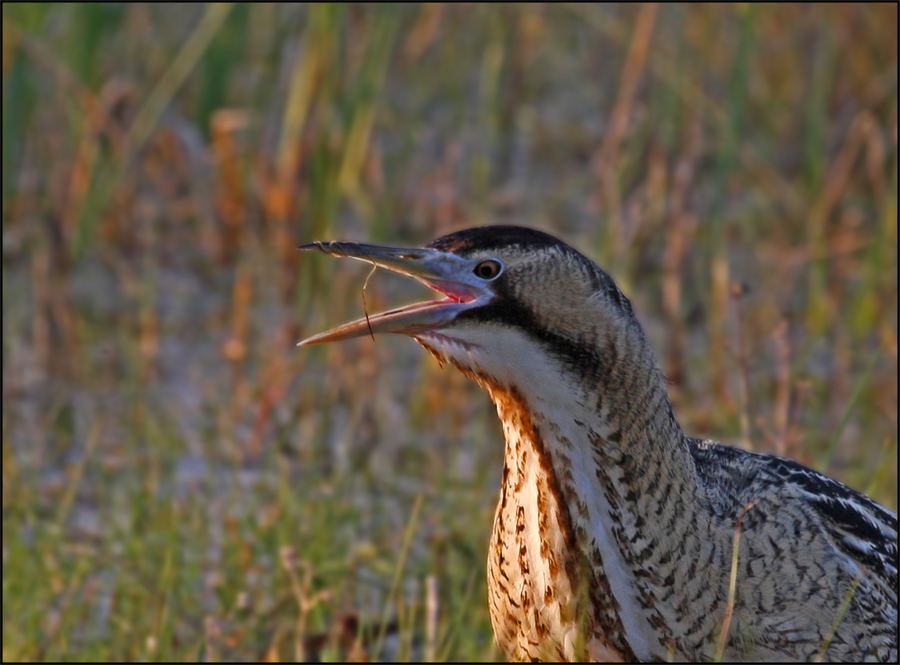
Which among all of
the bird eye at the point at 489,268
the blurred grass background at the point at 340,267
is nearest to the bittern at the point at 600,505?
the bird eye at the point at 489,268

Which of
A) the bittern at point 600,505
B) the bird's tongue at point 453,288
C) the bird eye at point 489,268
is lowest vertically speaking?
the bittern at point 600,505

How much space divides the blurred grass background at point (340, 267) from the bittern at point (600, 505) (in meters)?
0.76

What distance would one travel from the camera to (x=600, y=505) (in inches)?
83.6

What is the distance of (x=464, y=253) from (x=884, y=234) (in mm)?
2780

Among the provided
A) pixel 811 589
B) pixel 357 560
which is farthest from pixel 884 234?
pixel 811 589

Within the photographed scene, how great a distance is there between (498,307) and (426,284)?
0.32ft

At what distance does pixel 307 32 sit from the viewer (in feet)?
15.8

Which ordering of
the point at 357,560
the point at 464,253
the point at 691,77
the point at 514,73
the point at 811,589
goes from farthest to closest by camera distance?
the point at 514,73 < the point at 691,77 < the point at 357,560 < the point at 811,589 < the point at 464,253

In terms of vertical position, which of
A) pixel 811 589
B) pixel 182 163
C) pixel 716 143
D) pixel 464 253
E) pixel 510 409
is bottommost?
pixel 811 589

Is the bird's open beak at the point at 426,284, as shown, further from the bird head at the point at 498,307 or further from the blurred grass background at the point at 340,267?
the blurred grass background at the point at 340,267

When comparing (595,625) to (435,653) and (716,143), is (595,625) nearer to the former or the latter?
(435,653)

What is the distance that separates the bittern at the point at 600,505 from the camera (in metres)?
2.05

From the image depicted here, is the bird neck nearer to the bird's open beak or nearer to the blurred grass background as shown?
the bird's open beak

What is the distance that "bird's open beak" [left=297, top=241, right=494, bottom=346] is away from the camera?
80.0 inches
